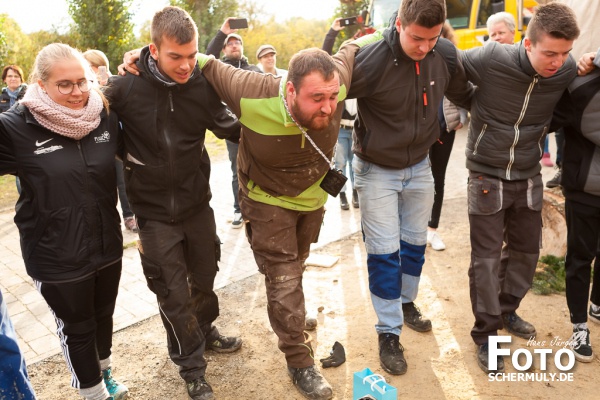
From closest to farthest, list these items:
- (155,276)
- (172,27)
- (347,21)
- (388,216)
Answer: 1. (172,27)
2. (155,276)
3. (388,216)
4. (347,21)

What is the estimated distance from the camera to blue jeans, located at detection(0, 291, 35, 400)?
2.26 metres

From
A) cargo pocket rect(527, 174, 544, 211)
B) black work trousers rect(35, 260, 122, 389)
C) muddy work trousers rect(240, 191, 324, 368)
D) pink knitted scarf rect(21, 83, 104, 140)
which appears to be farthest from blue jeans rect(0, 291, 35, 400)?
cargo pocket rect(527, 174, 544, 211)

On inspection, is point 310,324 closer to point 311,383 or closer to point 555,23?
point 311,383

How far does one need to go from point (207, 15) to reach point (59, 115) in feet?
62.0

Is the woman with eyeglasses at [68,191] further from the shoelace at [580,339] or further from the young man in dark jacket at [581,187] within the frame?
the shoelace at [580,339]

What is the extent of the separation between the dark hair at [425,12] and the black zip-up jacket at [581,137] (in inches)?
40.8

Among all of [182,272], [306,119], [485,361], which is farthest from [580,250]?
[182,272]

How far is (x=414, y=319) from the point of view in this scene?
4047 mm

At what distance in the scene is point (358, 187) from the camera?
3637mm

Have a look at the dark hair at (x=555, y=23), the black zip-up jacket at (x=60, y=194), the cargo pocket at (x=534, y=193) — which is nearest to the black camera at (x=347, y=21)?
the dark hair at (x=555, y=23)

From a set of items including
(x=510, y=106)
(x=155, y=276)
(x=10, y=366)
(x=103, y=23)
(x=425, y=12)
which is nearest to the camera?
(x=10, y=366)

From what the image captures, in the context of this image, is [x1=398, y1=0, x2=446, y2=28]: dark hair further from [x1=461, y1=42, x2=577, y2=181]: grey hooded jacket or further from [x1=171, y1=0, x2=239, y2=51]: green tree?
[x1=171, y1=0, x2=239, y2=51]: green tree

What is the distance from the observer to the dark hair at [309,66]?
2.80 m

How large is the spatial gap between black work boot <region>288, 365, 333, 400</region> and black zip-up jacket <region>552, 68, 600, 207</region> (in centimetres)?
200
